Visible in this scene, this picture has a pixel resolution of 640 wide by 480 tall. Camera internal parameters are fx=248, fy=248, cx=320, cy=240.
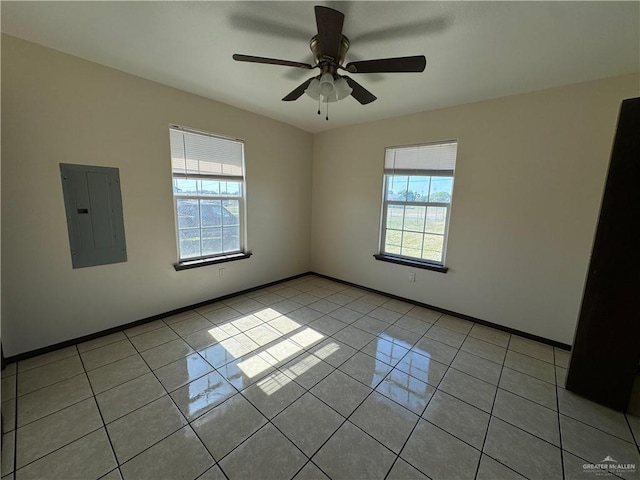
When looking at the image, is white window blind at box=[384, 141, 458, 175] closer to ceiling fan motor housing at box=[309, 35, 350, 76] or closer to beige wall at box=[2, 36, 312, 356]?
ceiling fan motor housing at box=[309, 35, 350, 76]

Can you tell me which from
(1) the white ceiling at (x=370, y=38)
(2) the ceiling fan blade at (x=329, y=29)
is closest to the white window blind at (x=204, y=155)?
(1) the white ceiling at (x=370, y=38)

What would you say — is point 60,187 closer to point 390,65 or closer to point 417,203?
point 390,65

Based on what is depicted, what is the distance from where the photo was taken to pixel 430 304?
322 cm

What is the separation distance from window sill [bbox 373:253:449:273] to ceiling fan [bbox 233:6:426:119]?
7.09 ft

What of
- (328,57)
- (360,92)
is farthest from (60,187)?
(360,92)

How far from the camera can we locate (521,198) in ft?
8.30

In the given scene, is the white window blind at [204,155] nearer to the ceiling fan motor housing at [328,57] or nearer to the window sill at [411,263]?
the ceiling fan motor housing at [328,57]

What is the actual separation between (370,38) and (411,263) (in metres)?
2.49

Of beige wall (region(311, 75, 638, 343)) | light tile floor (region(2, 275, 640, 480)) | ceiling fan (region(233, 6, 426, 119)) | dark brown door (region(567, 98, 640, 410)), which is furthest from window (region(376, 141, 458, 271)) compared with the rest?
ceiling fan (region(233, 6, 426, 119))

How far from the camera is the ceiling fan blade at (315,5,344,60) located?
122cm

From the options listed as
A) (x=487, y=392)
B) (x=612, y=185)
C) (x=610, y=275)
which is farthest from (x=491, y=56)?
(x=487, y=392)

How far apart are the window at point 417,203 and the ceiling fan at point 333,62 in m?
1.50

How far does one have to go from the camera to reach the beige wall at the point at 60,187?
1.90 metres

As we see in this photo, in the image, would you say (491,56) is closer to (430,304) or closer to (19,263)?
(430,304)
